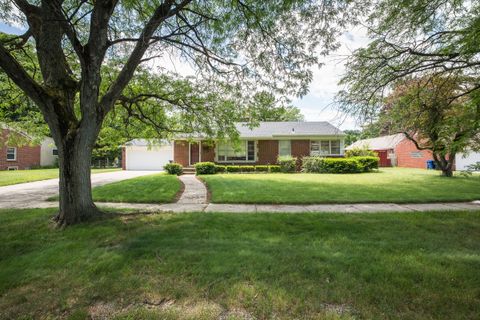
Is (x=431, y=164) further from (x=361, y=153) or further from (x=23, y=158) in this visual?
(x=23, y=158)

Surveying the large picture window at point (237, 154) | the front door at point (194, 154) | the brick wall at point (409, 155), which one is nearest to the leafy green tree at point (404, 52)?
the large picture window at point (237, 154)

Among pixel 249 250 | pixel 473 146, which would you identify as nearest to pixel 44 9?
pixel 249 250

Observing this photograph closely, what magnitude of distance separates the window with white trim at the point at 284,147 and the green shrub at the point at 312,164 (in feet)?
6.30

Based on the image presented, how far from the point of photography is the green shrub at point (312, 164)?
721 inches

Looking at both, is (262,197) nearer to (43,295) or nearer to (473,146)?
(473,146)

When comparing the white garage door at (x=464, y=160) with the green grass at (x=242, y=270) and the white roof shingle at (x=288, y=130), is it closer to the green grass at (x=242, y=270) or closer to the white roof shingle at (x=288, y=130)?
the white roof shingle at (x=288, y=130)

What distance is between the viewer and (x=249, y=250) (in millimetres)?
3730

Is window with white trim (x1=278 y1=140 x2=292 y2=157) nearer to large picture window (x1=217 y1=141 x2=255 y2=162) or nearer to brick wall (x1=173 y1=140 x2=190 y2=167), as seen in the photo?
large picture window (x1=217 y1=141 x2=255 y2=162)

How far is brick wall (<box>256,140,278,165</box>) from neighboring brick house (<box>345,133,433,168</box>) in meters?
9.86

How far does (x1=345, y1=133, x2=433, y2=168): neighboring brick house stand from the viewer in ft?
85.6

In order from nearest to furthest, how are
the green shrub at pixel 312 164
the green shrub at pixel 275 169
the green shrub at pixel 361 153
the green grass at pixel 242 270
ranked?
the green grass at pixel 242 270, the green shrub at pixel 312 164, the green shrub at pixel 275 169, the green shrub at pixel 361 153

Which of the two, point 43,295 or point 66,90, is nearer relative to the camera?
point 43,295

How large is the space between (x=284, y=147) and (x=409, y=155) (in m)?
17.0

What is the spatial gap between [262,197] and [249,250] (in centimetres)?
458
